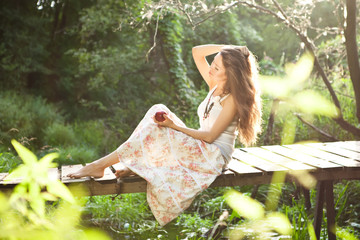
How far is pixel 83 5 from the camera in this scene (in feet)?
29.6

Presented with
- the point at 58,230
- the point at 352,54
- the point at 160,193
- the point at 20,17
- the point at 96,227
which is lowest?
the point at 96,227

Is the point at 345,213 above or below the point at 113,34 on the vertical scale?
below

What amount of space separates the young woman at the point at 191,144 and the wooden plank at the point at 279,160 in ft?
1.12

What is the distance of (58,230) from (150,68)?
7538mm

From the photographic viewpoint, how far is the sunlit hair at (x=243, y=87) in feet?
10.2

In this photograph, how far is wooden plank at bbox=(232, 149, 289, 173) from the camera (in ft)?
10.3

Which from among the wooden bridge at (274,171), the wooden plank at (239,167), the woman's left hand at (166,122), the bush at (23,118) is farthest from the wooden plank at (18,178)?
the bush at (23,118)

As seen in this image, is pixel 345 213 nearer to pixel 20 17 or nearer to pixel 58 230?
pixel 58 230

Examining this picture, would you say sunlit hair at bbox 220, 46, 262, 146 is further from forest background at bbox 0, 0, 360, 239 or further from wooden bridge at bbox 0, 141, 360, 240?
forest background at bbox 0, 0, 360, 239

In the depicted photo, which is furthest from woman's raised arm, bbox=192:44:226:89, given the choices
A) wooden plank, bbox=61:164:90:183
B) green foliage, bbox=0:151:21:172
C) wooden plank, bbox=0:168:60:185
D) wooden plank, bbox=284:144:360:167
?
green foliage, bbox=0:151:21:172

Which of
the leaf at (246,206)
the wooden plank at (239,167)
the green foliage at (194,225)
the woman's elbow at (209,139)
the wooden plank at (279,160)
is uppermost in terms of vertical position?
the woman's elbow at (209,139)

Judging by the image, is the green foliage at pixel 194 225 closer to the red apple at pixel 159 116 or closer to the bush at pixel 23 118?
the red apple at pixel 159 116

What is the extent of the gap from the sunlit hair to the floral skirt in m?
0.33

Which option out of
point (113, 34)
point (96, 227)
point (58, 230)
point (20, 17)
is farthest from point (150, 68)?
point (58, 230)
